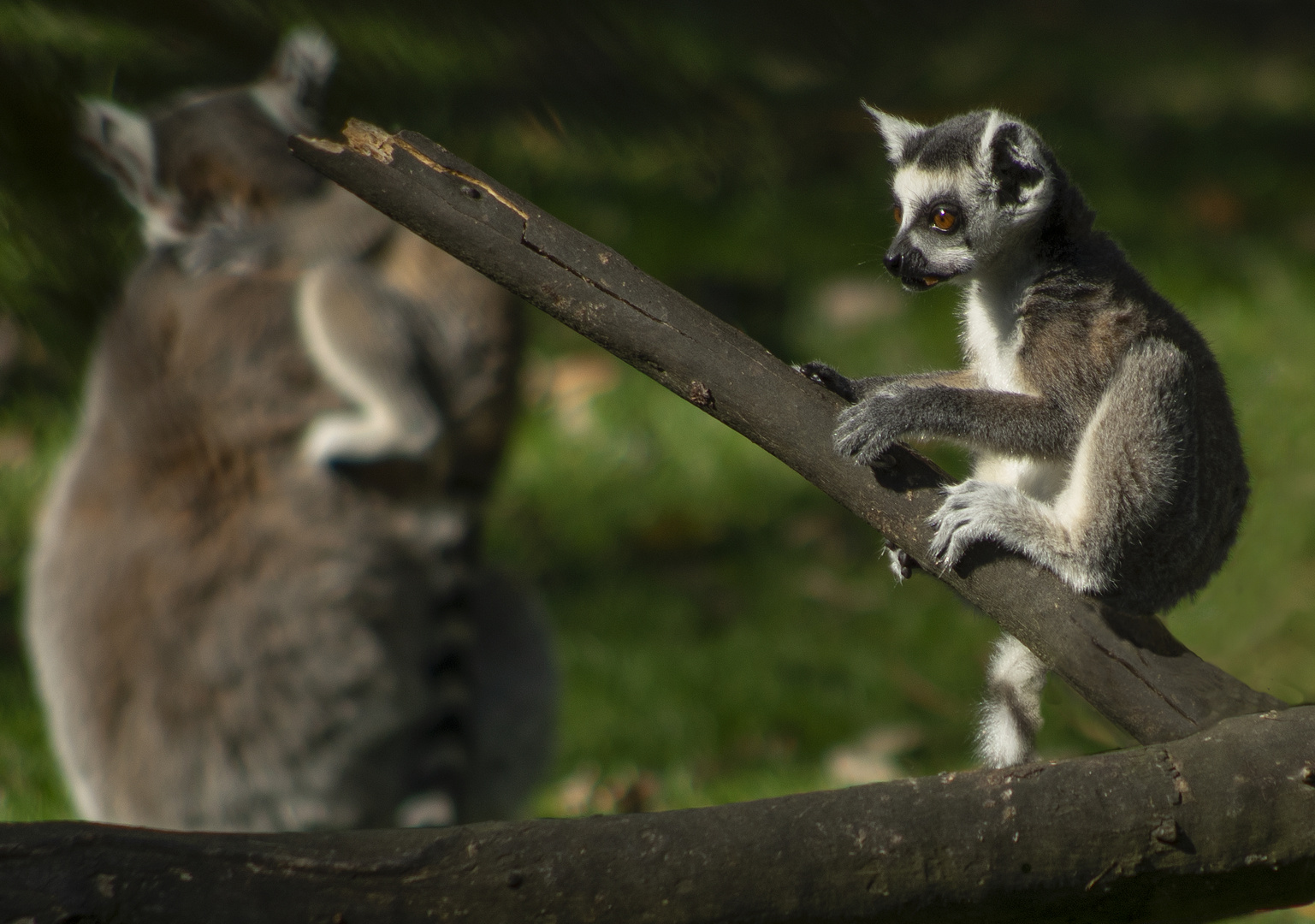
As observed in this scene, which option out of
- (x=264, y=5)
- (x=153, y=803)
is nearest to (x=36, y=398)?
(x=264, y=5)

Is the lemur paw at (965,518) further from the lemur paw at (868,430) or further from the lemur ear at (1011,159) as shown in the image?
the lemur ear at (1011,159)

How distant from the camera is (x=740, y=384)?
141 cm

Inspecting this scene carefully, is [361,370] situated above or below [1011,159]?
above

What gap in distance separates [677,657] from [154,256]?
190 centimetres

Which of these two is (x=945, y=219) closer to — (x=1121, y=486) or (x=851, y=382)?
(x=851, y=382)

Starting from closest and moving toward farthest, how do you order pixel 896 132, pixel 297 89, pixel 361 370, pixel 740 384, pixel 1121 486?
1. pixel 740 384
2. pixel 1121 486
3. pixel 896 132
4. pixel 361 370
5. pixel 297 89

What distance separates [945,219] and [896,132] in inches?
11.3

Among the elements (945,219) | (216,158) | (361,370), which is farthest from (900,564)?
(216,158)

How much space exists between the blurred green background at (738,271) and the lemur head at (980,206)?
0.17 metres

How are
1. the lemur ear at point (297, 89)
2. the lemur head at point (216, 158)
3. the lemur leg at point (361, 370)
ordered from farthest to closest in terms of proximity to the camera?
1. the lemur head at point (216, 158)
2. the lemur leg at point (361, 370)
3. the lemur ear at point (297, 89)

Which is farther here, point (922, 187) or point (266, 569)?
point (266, 569)

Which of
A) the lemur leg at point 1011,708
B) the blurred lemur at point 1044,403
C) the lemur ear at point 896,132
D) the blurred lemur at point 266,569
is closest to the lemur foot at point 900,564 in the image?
the blurred lemur at point 1044,403

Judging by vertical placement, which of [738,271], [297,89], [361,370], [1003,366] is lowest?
[1003,366]

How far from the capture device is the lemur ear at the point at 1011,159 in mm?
1730
